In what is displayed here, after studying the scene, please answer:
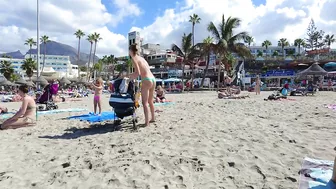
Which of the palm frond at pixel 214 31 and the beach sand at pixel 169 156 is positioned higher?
the palm frond at pixel 214 31

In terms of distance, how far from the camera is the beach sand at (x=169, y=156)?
2605 millimetres

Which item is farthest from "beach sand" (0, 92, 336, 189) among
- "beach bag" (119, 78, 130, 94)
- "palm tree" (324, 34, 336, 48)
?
"palm tree" (324, 34, 336, 48)

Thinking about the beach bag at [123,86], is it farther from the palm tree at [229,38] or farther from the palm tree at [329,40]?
the palm tree at [329,40]

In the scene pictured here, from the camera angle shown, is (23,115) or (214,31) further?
(214,31)

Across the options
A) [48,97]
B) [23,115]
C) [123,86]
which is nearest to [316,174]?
[123,86]

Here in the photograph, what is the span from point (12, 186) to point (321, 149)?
11.8 ft

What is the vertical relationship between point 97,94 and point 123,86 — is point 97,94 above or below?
below

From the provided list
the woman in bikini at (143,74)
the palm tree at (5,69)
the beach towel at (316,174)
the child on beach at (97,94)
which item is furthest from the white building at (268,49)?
the beach towel at (316,174)

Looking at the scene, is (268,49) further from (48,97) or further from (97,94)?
(97,94)

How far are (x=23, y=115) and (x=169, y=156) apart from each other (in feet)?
13.3

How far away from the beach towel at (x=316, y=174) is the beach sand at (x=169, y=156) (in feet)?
0.27

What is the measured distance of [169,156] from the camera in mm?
3160

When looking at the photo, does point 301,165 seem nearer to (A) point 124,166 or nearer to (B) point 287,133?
(B) point 287,133

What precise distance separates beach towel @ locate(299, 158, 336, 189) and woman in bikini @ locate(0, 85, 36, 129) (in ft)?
17.1
